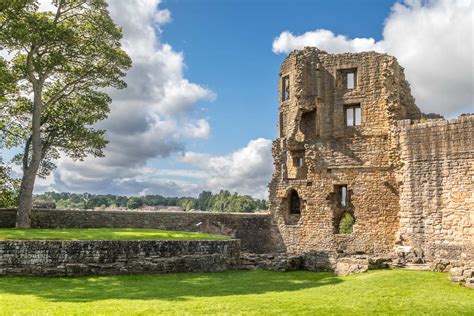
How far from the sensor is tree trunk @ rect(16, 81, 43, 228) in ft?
76.6

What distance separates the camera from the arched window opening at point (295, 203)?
30859 millimetres

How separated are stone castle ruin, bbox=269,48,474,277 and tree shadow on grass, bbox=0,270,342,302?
702 centimetres

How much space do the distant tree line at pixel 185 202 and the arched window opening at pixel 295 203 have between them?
104ft

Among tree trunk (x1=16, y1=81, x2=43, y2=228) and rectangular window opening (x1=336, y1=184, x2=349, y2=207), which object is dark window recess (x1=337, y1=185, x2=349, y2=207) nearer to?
rectangular window opening (x1=336, y1=184, x2=349, y2=207)

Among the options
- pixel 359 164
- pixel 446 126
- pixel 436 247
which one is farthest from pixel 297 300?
pixel 359 164

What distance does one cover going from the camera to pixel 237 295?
13.6 m

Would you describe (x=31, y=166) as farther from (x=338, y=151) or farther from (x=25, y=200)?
(x=338, y=151)

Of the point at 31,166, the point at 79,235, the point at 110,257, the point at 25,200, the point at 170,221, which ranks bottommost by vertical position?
the point at 110,257

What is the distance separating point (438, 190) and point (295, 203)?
423 inches

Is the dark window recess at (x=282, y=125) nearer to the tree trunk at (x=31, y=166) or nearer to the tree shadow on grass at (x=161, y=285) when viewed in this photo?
the tree shadow on grass at (x=161, y=285)

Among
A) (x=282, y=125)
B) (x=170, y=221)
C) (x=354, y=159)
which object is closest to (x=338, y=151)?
(x=354, y=159)

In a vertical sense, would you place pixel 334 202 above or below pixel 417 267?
above

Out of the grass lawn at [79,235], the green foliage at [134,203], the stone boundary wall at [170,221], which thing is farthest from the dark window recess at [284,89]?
the green foliage at [134,203]

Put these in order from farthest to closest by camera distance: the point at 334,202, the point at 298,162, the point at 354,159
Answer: the point at 298,162
the point at 334,202
the point at 354,159
